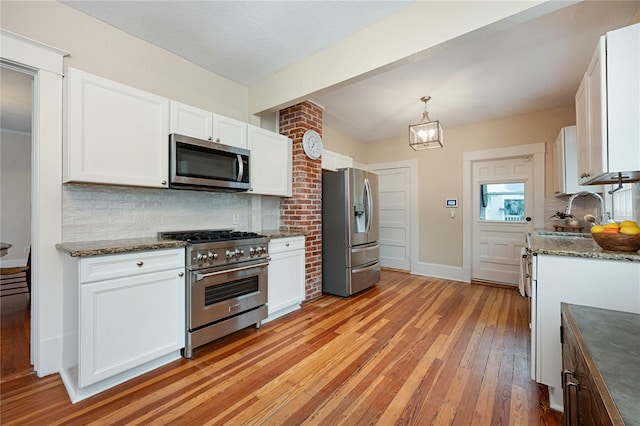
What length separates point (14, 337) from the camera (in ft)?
7.64

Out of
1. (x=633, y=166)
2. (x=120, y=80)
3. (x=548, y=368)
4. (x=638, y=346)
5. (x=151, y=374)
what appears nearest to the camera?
(x=638, y=346)

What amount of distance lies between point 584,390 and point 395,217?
14.7ft

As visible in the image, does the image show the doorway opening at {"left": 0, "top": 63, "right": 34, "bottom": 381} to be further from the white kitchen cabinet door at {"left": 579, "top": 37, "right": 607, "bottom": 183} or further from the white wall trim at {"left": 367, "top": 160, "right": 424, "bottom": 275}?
the white wall trim at {"left": 367, "top": 160, "right": 424, "bottom": 275}

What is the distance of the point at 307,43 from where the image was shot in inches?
96.7

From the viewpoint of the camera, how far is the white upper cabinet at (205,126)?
230 centimetres

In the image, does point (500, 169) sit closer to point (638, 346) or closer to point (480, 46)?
point (480, 46)

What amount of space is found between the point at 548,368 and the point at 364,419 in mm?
1140

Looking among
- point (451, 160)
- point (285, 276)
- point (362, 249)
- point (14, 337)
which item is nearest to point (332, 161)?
point (362, 249)

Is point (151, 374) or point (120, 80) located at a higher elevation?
point (120, 80)

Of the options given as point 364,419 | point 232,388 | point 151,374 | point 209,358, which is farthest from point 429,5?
point 151,374

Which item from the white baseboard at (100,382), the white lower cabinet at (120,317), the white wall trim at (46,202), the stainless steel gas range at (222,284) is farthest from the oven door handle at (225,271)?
the white wall trim at (46,202)

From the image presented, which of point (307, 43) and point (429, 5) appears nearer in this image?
point (429, 5)

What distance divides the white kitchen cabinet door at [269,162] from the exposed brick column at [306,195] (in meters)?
0.15

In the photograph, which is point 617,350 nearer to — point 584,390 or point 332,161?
point 584,390
